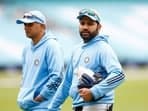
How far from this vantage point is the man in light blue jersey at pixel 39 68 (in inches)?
331

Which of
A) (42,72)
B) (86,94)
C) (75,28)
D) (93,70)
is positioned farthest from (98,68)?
(75,28)

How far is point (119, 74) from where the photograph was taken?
290 inches

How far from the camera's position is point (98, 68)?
7.57m

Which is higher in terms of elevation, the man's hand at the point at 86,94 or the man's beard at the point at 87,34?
the man's beard at the point at 87,34

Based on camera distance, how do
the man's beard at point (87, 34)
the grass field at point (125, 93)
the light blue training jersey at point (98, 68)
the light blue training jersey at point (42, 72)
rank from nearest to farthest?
the light blue training jersey at point (98, 68) → the man's beard at point (87, 34) → the light blue training jersey at point (42, 72) → the grass field at point (125, 93)

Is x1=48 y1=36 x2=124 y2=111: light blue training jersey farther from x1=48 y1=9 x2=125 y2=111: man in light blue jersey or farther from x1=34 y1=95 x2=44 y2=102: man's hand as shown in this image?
x1=34 y1=95 x2=44 y2=102: man's hand

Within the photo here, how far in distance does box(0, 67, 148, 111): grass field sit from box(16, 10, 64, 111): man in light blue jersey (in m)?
6.65

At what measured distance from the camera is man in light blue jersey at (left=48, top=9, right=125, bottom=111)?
7.37 m

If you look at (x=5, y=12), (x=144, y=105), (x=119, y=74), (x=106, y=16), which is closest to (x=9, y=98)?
(x=144, y=105)

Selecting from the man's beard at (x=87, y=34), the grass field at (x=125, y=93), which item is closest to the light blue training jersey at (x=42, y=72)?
the man's beard at (x=87, y=34)

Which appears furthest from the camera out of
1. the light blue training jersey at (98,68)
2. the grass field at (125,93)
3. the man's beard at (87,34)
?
the grass field at (125,93)

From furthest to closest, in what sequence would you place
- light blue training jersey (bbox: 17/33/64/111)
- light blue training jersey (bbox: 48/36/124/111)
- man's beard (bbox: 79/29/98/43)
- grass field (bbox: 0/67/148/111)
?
grass field (bbox: 0/67/148/111), light blue training jersey (bbox: 17/33/64/111), man's beard (bbox: 79/29/98/43), light blue training jersey (bbox: 48/36/124/111)

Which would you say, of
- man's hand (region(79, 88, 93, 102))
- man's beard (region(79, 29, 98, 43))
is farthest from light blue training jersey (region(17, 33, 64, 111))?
man's hand (region(79, 88, 93, 102))

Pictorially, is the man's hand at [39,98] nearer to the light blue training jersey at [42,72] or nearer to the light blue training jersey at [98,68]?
the light blue training jersey at [42,72]
